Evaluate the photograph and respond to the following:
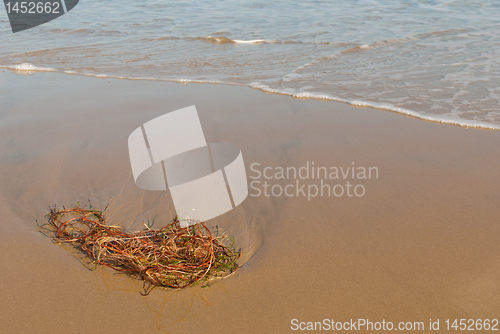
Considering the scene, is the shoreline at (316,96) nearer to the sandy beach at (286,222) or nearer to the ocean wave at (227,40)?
the sandy beach at (286,222)

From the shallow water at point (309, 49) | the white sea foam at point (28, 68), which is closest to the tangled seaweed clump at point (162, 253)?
the shallow water at point (309, 49)

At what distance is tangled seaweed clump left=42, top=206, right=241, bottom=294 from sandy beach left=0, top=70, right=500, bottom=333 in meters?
0.06

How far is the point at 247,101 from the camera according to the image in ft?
13.7

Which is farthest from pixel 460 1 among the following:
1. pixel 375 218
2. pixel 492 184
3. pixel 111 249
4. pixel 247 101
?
pixel 111 249

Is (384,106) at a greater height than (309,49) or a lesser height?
lesser

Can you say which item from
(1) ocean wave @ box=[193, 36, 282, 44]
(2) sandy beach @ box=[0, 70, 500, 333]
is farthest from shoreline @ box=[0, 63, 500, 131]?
(1) ocean wave @ box=[193, 36, 282, 44]

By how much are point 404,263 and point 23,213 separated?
2.25 meters

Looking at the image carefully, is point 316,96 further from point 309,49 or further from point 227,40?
point 227,40

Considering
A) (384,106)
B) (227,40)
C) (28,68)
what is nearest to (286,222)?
(384,106)

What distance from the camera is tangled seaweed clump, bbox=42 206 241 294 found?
174 cm

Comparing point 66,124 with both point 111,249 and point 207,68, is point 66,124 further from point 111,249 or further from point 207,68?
point 207,68

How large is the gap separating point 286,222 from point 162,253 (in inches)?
31.6

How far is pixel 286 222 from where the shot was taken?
223cm

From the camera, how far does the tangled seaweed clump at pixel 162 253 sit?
1.74m
